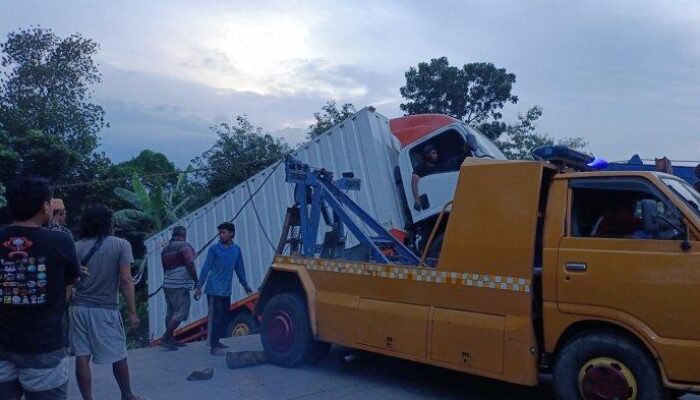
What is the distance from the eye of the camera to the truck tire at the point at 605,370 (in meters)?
4.89

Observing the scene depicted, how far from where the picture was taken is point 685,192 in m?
5.36

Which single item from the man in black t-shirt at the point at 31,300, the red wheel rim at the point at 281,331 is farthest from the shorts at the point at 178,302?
the man in black t-shirt at the point at 31,300

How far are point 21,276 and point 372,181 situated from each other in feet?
22.5

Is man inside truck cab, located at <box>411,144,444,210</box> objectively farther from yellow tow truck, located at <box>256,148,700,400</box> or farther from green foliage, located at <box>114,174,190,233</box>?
green foliage, located at <box>114,174,190,233</box>

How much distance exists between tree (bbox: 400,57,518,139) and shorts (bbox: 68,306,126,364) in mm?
19681

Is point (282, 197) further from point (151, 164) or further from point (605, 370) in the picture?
point (151, 164)

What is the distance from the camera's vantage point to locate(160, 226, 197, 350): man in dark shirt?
26.8ft

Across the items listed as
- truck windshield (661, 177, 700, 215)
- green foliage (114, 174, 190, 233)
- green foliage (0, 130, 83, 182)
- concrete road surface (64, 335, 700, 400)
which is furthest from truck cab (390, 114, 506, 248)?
green foliage (0, 130, 83, 182)

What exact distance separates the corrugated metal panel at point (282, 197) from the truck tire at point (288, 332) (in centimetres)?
262

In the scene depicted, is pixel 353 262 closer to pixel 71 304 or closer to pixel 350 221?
pixel 350 221

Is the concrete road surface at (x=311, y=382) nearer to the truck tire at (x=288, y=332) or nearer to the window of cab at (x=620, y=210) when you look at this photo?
the truck tire at (x=288, y=332)

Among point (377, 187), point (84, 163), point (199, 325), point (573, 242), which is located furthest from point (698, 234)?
point (84, 163)

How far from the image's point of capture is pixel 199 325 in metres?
11.9

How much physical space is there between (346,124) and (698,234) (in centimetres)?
653
